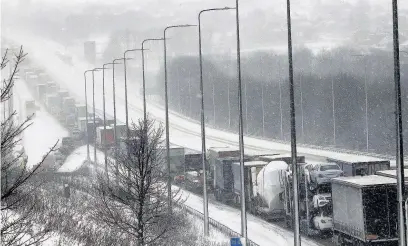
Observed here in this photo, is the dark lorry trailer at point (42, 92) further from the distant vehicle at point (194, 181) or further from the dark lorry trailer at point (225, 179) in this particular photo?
the dark lorry trailer at point (225, 179)

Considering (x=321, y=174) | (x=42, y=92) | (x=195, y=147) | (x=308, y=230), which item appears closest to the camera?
(x=321, y=174)

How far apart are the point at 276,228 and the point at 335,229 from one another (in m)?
7.85

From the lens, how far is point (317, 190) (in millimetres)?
35719

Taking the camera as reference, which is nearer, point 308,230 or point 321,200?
point 321,200

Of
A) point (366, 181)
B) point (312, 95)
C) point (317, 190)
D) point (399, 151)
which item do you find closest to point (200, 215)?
point (317, 190)

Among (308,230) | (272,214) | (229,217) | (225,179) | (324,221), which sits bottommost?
(229,217)

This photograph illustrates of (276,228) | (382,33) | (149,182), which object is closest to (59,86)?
(382,33)

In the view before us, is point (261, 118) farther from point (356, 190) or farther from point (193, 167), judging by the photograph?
point (356, 190)

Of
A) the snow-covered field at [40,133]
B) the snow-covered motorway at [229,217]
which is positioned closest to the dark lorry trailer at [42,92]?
the snow-covered field at [40,133]

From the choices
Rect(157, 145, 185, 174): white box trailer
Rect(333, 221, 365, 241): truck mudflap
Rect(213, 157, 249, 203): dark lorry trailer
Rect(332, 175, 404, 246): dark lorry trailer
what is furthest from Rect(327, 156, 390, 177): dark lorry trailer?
Rect(157, 145, 185, 174): white box trailer

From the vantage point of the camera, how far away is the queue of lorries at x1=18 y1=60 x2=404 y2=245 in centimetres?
2950

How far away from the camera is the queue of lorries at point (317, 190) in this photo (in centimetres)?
2950

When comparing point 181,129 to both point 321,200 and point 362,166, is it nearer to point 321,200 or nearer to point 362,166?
point 362,166

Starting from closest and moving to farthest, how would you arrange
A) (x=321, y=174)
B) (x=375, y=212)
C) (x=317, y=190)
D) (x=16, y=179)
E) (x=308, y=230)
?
1. (x=16, y=179)
2. (x=375, y=212)
3. (x=317, y=190)
4. (x=321, y=174)
5. (x=308, y=230)
